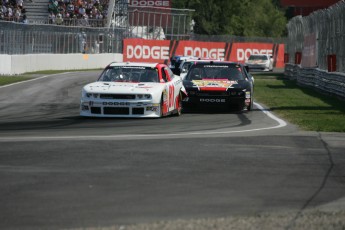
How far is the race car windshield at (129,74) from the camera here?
21281 mm

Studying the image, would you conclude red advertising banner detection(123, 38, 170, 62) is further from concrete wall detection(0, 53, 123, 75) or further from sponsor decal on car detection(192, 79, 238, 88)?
sponsor decal on car detection(192, 79, 238, 88)

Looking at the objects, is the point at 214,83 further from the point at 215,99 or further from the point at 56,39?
the point at 56,39

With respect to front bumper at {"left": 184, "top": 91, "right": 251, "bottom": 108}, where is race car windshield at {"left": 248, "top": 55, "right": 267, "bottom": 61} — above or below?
below

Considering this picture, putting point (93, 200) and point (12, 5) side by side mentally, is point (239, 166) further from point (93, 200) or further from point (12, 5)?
point (12, 5)

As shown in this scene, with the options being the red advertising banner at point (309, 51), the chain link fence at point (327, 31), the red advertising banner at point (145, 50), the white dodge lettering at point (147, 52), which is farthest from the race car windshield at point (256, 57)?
the red advertising banner at point (309, 51)

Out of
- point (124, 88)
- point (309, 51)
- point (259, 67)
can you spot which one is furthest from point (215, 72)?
point (259, 67)

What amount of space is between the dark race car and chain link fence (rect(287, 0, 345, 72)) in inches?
328

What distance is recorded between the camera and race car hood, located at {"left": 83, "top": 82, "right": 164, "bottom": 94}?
66.0 feet

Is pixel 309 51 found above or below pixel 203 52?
above

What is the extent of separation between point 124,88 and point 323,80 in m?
14.6

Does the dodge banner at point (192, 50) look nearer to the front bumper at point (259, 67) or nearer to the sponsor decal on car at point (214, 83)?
the front bumper at point (259, 67)

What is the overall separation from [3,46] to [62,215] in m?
33.8

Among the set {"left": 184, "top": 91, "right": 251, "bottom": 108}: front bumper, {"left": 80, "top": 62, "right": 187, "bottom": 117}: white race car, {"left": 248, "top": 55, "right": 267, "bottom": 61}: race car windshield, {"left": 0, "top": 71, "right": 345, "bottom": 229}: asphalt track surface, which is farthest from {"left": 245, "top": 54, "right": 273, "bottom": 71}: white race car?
{"left": 0, "top": 71, "right": 345, "bottom": 229}: asphalt track surface

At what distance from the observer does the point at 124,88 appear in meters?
20.3
